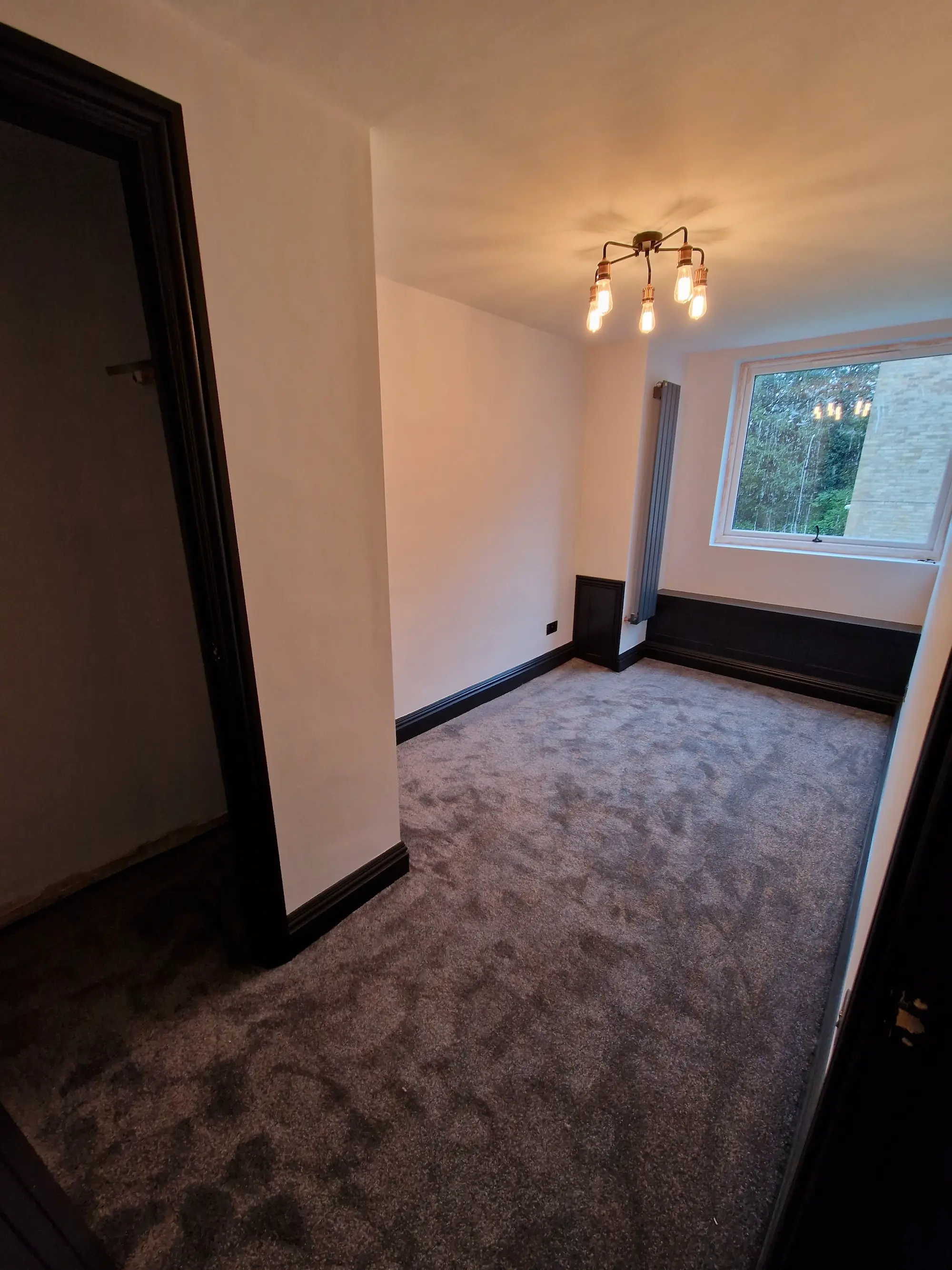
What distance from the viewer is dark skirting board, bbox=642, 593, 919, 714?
324 cm

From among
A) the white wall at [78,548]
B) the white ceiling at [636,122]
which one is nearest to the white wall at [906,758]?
the white ceiling at [636,122]

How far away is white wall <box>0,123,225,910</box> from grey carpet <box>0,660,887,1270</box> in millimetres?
344

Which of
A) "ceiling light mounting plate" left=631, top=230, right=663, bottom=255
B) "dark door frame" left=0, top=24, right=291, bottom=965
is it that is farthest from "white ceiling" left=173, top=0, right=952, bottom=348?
"dark door frame" left=0, top=24, right=291, bottom=965

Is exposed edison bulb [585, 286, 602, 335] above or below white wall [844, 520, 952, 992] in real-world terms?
above

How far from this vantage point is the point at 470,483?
2961 millimetres

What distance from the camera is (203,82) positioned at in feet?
3.47

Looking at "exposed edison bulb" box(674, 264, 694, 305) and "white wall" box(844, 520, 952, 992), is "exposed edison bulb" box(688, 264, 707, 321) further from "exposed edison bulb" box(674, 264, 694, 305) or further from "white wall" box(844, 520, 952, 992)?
"white wall" box(844, 520, 952, 992)

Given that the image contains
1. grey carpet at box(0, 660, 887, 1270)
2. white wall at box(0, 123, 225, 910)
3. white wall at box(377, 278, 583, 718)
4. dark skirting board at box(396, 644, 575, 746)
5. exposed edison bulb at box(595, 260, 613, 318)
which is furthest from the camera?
dark skirting board at box(396, 644, 575, 746)

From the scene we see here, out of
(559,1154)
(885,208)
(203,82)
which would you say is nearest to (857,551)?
(885,208)

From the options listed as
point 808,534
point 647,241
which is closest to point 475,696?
point 647,241

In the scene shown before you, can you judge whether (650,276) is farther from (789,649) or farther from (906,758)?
(789,649)

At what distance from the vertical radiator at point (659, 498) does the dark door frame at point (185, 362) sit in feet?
10.4

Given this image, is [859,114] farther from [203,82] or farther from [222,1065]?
[222,1065]

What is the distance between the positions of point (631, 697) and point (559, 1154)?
8.58 ft
